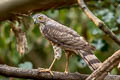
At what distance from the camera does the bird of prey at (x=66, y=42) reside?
3.00m

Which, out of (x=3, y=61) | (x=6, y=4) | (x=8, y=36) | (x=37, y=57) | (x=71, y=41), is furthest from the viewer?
(x=37, y=57)

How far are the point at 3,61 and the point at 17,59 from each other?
4.93 feet

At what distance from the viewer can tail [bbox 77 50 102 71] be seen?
273cm

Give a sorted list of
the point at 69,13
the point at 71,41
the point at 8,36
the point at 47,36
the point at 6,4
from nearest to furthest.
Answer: the point at 6,4 → the point at 71,41 → the point at 47,36 → the point at 8,36 → the point at 69,13

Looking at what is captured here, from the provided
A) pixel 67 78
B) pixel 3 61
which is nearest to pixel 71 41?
pixel 67 78

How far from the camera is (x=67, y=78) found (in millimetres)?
2826

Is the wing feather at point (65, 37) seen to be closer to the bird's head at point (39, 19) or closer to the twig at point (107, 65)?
the bird's head at point (39, 19)

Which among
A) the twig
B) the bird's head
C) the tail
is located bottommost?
the tail

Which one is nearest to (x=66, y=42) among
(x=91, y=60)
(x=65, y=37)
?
(x=65, y=37)

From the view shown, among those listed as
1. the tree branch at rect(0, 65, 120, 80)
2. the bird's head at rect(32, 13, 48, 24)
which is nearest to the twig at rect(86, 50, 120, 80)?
the tree branch at rect(0, 65, 120, 80)

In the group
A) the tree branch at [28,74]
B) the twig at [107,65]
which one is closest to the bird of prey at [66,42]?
the tree branch at [28,74]

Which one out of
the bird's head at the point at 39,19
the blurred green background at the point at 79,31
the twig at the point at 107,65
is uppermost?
the twig at the point at 107,65

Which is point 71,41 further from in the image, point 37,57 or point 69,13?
point 37,57

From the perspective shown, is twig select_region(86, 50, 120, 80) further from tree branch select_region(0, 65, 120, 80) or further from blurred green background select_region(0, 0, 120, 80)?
blurred green background select_region(0, 0, 120, 80)
